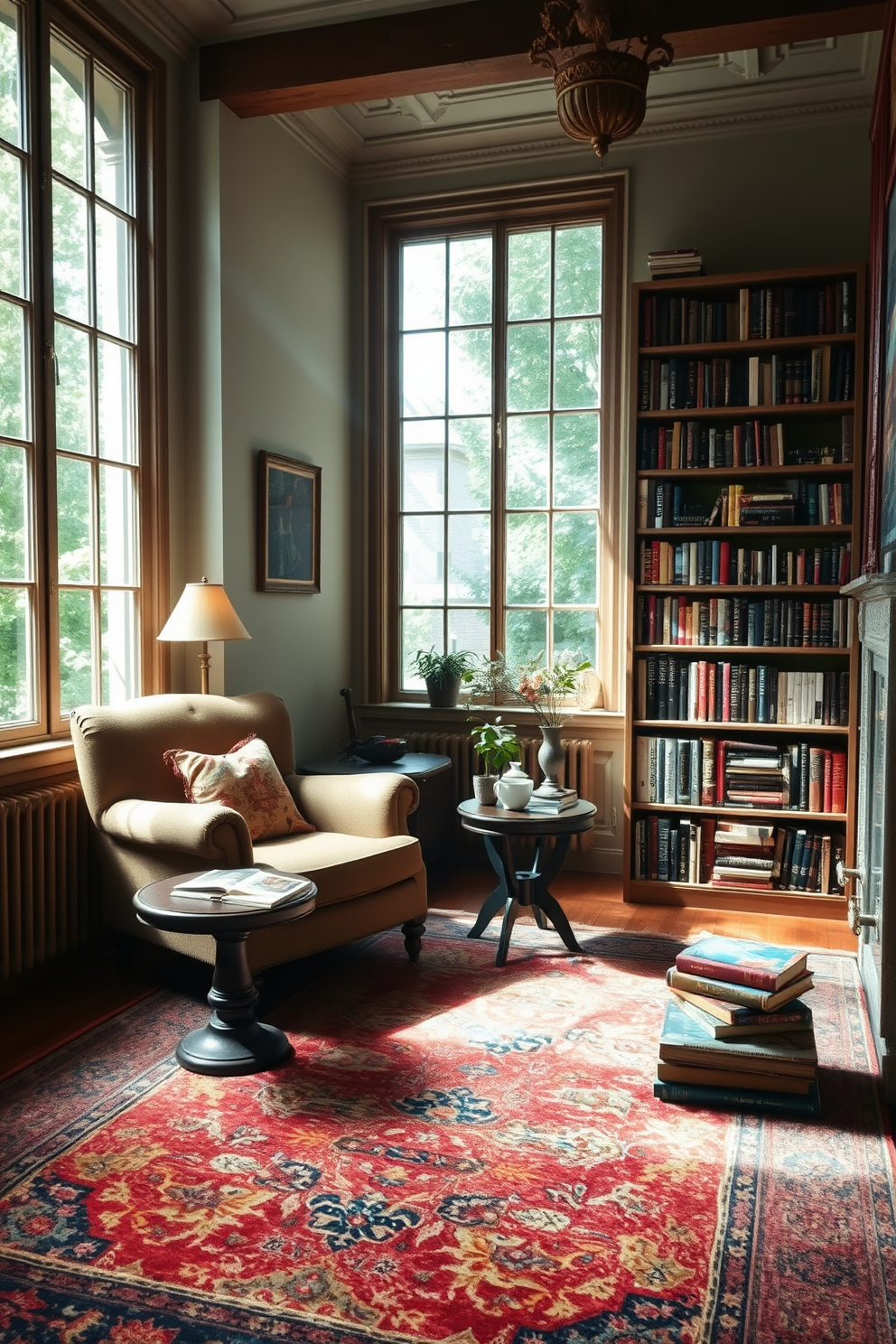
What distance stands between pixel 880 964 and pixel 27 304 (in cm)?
333

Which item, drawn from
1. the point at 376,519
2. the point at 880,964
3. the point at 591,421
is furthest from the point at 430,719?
the point at 880,964

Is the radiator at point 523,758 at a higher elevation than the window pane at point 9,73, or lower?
lower

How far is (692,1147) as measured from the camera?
99.8 inches

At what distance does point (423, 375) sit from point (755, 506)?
1.94 metres

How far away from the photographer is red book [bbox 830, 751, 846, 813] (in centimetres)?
442

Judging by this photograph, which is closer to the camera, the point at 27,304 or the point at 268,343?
the point at 27,304

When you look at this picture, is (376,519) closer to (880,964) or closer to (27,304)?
(27,304)

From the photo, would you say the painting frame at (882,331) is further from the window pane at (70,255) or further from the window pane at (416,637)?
the window pane at (70,255)

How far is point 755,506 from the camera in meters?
4.51

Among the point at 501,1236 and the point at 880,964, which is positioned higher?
the point at 880,964

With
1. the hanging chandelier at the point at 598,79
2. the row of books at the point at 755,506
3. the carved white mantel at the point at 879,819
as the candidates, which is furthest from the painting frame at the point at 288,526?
the carved white mantel at the point at 879,819

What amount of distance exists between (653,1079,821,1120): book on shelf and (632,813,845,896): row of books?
5.88 ft

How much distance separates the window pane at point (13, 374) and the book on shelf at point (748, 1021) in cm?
283

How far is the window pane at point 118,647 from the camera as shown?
3.97m
